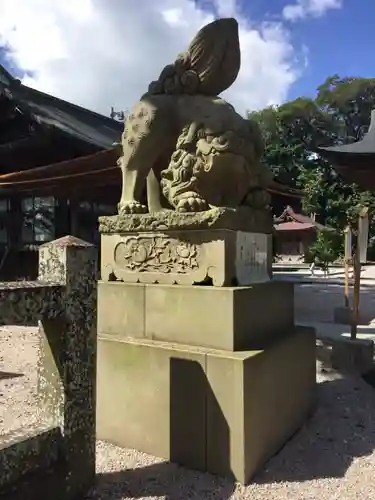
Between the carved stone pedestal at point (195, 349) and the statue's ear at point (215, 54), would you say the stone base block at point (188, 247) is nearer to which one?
the carved stone pedestal at point (195, 349)

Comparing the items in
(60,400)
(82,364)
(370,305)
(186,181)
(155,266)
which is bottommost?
(370,305)

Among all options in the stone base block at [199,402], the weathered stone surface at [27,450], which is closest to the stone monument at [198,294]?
the stone base block at [199,402]

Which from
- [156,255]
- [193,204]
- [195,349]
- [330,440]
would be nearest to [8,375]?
[156,255]

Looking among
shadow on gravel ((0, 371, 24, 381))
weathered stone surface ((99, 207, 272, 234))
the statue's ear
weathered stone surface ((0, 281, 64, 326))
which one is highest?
the statue's ear

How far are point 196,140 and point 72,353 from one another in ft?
5.55

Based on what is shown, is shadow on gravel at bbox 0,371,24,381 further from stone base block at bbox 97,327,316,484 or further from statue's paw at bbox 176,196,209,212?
statue's paw at bbox 176,196,209,212

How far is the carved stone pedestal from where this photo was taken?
262 centimetres

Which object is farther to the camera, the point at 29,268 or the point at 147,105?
the point at 29,268

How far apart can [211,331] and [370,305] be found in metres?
8.65

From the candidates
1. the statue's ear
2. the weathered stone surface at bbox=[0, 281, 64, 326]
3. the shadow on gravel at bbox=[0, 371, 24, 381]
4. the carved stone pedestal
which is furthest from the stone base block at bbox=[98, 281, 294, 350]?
the shadow on gravel at bbox=[0, 371, 24, 381]

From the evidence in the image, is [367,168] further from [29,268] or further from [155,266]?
[29,268]

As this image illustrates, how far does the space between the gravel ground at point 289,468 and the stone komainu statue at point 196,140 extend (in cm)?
164

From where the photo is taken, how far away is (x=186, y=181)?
3.03 m

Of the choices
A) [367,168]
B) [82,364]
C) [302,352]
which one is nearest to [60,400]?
[82,364]
